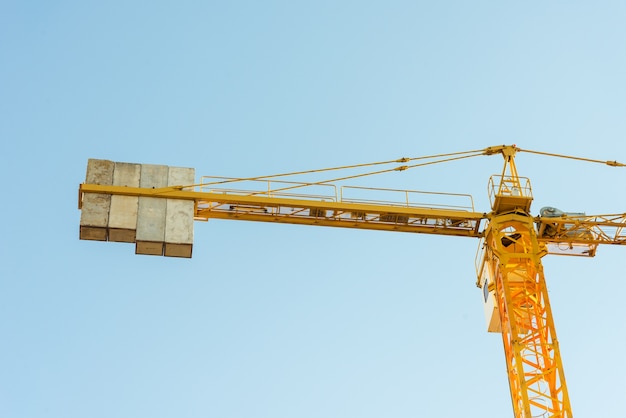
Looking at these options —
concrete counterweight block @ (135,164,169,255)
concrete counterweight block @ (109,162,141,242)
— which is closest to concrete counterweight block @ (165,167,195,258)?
concrete counterweight block @ (135,164,169,255)

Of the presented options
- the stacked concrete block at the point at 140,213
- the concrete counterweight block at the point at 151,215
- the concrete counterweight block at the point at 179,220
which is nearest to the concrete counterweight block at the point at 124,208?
the stacked concrete block at the point at 140,213

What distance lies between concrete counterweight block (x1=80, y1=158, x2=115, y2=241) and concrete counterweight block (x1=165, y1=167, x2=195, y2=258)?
1847 mm

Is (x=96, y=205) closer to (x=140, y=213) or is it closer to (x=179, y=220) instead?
(x=140, y=213)

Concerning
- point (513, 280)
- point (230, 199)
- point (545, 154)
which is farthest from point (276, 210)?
point (545, 154)

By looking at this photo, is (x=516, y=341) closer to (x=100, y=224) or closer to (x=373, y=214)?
(x=373, y=214)

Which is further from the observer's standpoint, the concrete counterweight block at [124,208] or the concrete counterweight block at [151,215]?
the concrete counterweight block at [124,208]

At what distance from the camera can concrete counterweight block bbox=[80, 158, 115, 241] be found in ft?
111

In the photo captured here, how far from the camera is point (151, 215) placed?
113ft

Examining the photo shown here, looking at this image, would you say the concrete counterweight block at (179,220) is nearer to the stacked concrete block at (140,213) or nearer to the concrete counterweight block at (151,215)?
the stacked concrete block at (140,213)

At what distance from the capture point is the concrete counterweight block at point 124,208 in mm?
33875

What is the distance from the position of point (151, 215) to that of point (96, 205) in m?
1.67

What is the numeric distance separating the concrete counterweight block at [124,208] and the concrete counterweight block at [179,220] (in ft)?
3.33

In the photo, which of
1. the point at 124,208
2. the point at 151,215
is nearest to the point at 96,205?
the point at 124,208

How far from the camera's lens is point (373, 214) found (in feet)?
120
